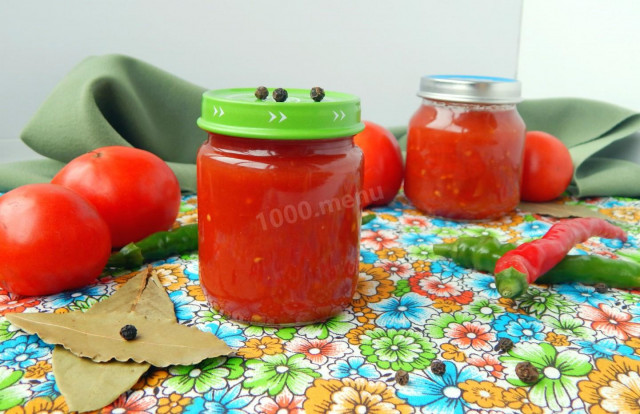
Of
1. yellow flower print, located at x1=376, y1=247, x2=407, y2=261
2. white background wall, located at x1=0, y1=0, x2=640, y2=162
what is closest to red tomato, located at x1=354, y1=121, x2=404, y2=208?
yellow flower print, located at x1=376, y1=247, x2=407, y2=261

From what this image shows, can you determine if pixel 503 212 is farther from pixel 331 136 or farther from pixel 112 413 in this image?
pixel 112 413

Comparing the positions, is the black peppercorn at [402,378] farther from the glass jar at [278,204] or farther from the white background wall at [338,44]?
the white background wall at [338,44]

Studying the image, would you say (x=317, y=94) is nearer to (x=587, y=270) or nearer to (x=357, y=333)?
(x=357, y=333)

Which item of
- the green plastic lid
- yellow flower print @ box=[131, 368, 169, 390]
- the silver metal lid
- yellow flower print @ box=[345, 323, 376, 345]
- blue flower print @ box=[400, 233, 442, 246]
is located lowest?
blue flower print @ box=[400, 233, 442, 246]

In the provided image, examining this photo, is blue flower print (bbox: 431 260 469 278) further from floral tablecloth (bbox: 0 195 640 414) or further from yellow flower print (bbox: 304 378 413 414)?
yellow flower print (bbox: 304 378 413 414)

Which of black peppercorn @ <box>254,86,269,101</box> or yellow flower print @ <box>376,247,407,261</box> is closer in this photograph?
black peppercorn @ <box>254,86,269,101</box>

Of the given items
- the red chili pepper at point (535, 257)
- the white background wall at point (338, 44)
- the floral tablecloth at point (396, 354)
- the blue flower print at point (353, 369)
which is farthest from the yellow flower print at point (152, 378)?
the white background wall at point (338, 44)

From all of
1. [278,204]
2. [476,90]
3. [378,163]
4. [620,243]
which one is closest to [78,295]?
[278,204]
